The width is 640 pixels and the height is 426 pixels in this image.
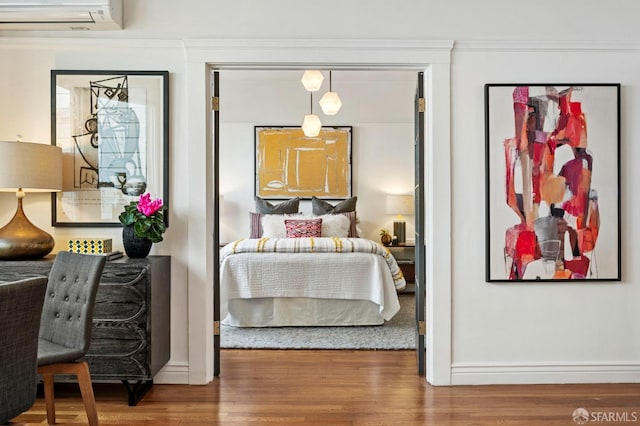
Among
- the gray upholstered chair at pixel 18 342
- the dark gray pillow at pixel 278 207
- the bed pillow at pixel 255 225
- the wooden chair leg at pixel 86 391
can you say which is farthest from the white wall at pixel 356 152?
the gray upholstered chair at pixel 18 342

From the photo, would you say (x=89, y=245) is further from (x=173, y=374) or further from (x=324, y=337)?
(x=324, y=337)

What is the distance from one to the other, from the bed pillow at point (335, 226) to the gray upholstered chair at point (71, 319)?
3991 millimetres

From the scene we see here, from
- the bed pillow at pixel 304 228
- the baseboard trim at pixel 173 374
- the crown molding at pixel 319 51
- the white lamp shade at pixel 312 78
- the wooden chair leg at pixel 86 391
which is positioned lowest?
the baseboard trim at pixel 173 374

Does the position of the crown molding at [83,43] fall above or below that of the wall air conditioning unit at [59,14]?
below

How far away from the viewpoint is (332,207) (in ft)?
22.0

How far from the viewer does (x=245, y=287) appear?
4.48 metres

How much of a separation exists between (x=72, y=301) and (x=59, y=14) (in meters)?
1.73

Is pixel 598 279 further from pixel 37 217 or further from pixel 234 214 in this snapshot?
pixel 234 214

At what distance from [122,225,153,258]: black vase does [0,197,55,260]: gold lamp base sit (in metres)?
0.43

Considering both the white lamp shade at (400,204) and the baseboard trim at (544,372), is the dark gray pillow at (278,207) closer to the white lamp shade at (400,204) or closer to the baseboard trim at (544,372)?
the white lamp shade at (400,204)

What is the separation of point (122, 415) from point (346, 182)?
15.8 ft

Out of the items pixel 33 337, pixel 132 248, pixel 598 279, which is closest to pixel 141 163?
pixel 132 248

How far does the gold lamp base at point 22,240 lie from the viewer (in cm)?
272

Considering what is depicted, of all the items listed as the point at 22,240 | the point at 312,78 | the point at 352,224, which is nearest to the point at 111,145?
the point at 22,240
